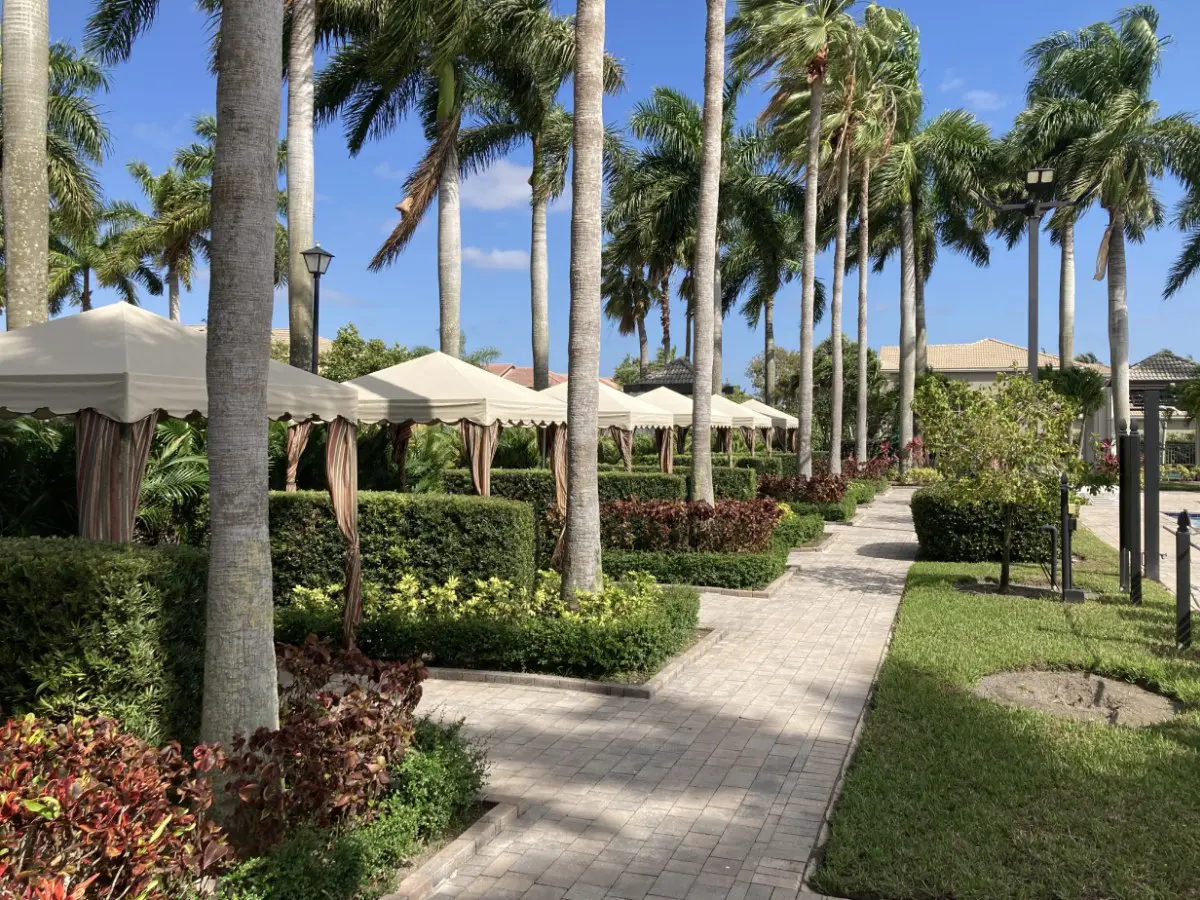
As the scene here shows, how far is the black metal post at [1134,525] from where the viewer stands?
439 inches

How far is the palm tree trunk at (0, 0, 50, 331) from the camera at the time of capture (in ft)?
34.1

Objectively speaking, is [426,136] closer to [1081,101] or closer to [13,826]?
[13,826]

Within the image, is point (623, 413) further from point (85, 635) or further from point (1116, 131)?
point (1116, 131)

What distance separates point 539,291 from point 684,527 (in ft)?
32.7

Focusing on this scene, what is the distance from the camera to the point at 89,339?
6750 mm

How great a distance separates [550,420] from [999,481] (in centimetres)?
568

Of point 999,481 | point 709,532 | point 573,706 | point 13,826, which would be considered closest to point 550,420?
point 709,532

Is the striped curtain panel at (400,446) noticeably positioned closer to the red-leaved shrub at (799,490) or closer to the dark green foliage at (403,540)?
the dark green foliage at (403,540)

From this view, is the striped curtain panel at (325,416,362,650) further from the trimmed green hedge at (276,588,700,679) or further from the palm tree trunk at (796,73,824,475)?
the palm tree trunk at (796,73,824,475)

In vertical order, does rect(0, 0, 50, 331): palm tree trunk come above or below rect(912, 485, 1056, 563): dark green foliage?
above

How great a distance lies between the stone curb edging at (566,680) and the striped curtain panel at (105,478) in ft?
8.72

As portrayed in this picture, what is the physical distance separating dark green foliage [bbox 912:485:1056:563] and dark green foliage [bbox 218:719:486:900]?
426 inches

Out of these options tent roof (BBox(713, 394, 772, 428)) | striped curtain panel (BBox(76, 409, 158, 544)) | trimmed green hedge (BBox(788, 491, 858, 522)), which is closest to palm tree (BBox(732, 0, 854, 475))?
trimmed green hedge (BBox(788, 491, 858, 522))

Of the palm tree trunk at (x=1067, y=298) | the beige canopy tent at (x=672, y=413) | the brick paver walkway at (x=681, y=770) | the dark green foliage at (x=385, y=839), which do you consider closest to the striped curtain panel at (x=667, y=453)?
the beige canopy tent at (x=672, y=413)
